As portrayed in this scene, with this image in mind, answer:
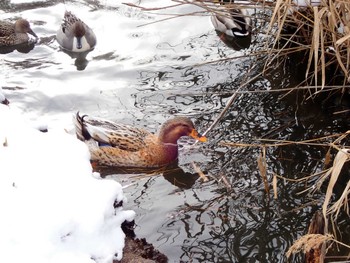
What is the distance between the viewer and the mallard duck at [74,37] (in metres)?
8.31

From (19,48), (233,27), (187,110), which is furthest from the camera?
(19,48)

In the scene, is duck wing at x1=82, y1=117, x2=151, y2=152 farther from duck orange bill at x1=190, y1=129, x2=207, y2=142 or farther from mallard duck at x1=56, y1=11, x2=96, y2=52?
mallard duck at x1=56, y1=11, x2=96, y2=52

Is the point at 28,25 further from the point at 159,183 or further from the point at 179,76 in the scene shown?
the point at 159,183

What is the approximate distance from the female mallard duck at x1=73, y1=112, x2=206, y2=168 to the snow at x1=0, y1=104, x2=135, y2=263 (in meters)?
1.88

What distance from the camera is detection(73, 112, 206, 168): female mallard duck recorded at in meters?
6.12

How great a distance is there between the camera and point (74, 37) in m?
8.16

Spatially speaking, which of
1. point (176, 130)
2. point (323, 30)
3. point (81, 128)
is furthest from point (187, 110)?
point (323, 30)

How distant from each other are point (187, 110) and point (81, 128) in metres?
1.20

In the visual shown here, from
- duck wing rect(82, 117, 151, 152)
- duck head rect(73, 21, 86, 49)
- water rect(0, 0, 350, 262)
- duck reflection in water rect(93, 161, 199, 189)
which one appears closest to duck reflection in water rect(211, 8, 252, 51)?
water rect(0, 0, 350, 262)

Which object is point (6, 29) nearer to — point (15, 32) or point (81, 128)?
point (15, 32)

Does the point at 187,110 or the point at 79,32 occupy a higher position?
the point at 79,32

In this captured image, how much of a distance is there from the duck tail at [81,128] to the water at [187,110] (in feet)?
1.64

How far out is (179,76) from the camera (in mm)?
7383

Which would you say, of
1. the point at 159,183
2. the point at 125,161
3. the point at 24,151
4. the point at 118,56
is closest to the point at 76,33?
the point at 118,56
